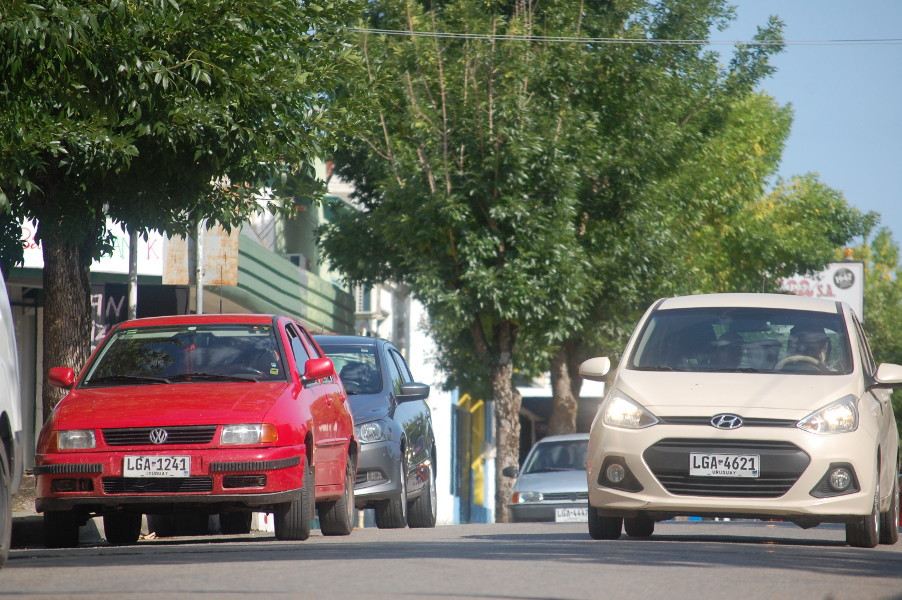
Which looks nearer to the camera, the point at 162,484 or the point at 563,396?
the point at 162,484

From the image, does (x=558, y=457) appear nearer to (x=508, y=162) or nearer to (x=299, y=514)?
(x=508, y=162)

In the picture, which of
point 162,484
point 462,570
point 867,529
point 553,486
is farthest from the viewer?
point 553,486

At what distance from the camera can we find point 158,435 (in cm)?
1040

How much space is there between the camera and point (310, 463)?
11.0m

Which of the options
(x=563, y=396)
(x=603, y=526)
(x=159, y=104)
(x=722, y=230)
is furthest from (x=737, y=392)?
(x=722, y=230)

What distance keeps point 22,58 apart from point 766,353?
18.7 feet

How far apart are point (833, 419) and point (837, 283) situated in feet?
122

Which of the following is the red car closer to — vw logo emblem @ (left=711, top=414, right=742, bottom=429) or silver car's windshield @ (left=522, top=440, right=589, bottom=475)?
vw logo emblem @ (left=711, top=414, right=742, bottom=429)

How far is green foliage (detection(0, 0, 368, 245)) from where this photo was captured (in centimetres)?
1179

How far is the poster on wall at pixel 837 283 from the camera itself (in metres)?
45.7

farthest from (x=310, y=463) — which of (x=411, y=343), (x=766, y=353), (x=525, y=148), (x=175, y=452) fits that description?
(x=411, y=343)

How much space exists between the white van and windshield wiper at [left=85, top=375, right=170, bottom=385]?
2.04 meters

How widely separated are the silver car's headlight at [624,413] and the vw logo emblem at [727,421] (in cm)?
38

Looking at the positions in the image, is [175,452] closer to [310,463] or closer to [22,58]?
[310,463]
